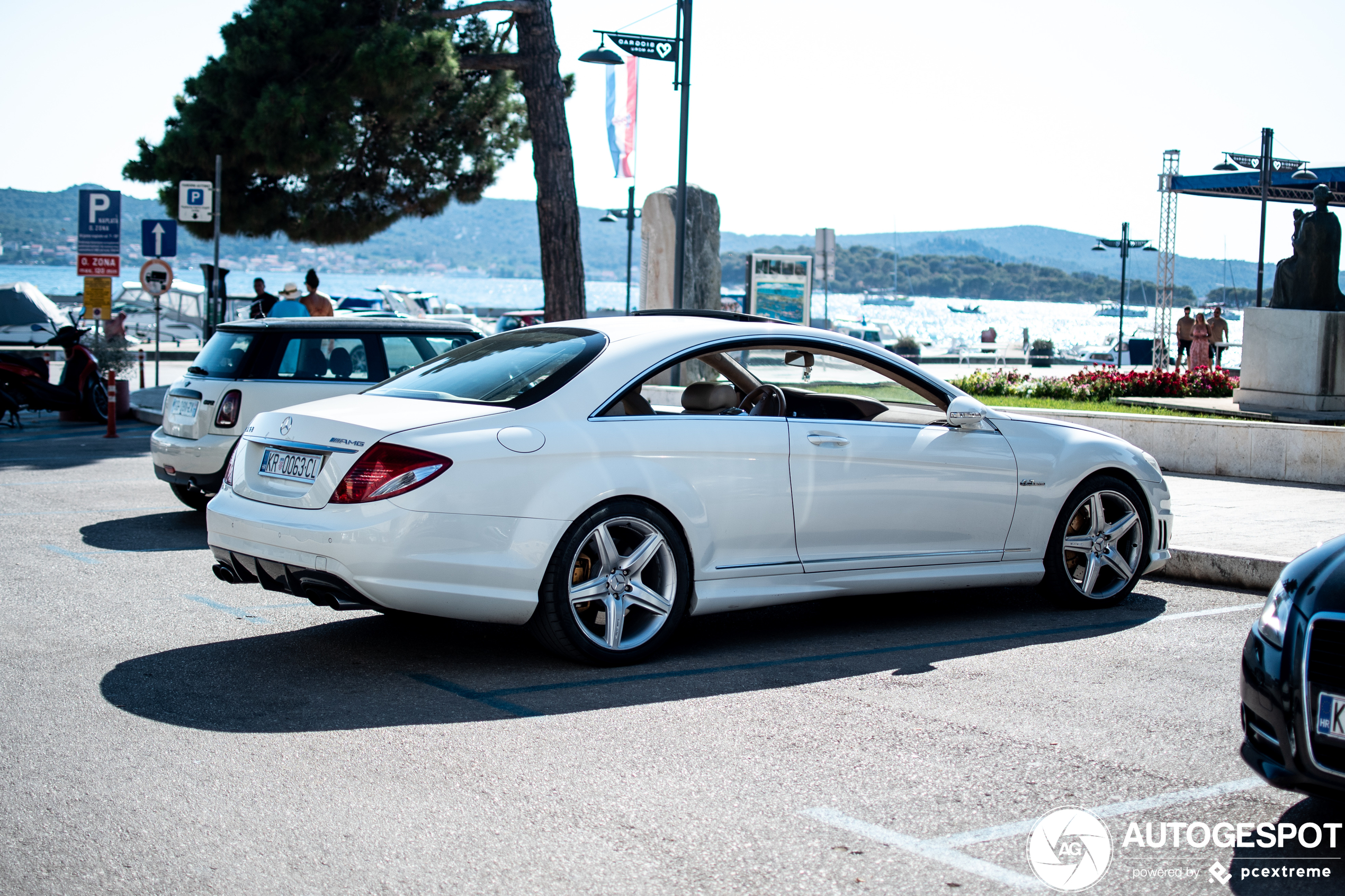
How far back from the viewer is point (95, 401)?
18016mm

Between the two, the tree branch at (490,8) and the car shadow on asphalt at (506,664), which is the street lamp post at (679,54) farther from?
the car shadow on asphalt at (506,664)

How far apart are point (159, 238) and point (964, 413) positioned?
57.5 ft

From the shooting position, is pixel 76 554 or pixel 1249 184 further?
pixel 1249 184

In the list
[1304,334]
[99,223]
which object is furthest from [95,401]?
[1304,334]

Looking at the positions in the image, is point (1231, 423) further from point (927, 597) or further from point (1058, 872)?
point (1058, 872)

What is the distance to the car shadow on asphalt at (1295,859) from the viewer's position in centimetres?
348

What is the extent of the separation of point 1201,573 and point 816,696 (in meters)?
3.94

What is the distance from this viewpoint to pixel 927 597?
751cm

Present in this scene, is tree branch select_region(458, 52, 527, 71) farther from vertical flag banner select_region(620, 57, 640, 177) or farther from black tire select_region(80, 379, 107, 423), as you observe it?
black tire select_region(80, 379, 107, 423)

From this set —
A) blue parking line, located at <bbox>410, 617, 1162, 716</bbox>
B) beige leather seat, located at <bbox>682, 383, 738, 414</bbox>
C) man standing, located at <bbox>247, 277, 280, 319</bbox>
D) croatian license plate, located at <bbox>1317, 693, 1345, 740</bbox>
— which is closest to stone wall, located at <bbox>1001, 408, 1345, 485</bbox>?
blue parking line, located at <bbox>410, 617, 1162, 716</bbox>

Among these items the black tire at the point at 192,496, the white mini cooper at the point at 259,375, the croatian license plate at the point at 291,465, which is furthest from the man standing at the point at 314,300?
the croatian license plate at the point at 291,465

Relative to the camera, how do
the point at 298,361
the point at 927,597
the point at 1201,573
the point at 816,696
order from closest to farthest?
the point at 816,696 < the point at 927,597 < the point at 1201,573 < the point at 298,361

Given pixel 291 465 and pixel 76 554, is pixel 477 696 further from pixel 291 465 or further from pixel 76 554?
pixel 76 554

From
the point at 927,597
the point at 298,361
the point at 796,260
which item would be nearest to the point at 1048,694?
the point at 927,597
